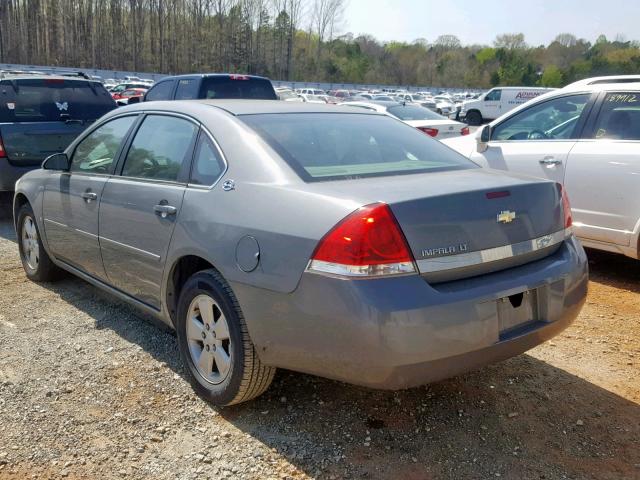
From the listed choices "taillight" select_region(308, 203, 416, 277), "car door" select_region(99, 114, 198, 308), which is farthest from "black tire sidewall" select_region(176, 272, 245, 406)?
"taillight" select_region(308, 203, 416, 277)

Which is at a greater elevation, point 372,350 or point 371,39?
point 371,39

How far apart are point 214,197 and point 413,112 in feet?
33.1

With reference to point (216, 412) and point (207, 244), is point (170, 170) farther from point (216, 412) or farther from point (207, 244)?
point (216, 412)

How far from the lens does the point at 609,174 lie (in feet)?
16.5

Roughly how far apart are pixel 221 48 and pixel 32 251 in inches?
3306

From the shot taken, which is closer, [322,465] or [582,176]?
[322,465]

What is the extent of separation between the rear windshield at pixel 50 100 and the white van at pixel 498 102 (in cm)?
2597

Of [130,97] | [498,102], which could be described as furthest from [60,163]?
[498,102]

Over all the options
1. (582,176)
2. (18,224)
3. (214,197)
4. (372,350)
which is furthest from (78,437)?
(582,176)

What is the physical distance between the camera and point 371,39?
121 metres

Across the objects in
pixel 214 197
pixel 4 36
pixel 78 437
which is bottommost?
pixel 78 437

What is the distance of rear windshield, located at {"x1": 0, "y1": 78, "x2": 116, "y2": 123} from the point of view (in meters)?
7.33

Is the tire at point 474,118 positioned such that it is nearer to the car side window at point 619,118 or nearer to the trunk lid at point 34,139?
the trunk lid at point 34,139

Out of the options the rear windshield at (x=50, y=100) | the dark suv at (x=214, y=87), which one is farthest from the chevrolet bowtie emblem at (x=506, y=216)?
the dark suv at (x=214, y=87)
